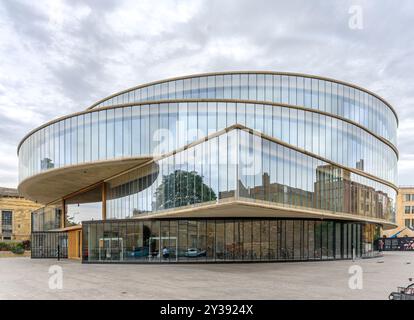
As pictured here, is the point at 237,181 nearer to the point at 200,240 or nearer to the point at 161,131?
the point at 200,240

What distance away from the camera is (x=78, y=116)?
115 feet

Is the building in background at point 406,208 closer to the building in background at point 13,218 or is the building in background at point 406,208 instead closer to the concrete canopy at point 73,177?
the concrete canopy at point 73,177

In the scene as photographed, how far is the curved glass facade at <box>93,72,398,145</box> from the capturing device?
46.6 meters

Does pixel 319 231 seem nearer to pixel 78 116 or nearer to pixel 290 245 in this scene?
pixel 290 245

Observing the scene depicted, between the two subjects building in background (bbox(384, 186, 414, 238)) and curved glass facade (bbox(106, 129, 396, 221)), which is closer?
curved glass facade (bbox(106, 129, 396, 221))

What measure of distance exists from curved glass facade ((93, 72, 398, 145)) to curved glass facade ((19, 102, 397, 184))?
6.22 metres

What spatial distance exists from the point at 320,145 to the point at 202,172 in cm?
1859

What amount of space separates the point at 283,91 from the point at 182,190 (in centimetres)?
2409

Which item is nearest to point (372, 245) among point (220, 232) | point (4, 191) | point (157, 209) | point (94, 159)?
point (220, 232)

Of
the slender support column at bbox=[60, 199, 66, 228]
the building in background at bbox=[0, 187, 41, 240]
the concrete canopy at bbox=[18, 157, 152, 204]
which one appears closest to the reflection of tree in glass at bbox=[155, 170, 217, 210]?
the concrete canopy at bbox=[18, 157, 152, 204]

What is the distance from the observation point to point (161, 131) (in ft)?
110

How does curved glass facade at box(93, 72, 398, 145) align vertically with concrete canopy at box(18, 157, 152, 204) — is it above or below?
above

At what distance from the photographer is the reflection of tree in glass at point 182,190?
1037 inches

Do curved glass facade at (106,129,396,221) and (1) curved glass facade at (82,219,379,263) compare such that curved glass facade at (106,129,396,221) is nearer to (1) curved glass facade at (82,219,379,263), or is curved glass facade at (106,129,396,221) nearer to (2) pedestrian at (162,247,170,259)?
(1) curved glass facade at (82,219,379,263)
